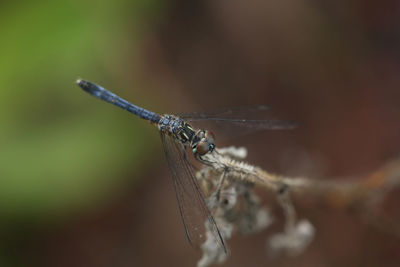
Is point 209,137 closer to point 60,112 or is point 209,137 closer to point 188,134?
A: point 188,134

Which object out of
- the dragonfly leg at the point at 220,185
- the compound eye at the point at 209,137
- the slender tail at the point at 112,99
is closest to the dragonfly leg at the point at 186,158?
the compound eye at the point at 209,137

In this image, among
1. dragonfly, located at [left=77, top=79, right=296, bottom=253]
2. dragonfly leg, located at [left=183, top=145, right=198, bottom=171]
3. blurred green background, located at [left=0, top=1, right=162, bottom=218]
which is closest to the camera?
dragonfly, located at [left=77, top=79, right=296, bottom=253]

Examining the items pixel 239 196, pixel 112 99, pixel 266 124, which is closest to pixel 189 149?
pixel 266 124

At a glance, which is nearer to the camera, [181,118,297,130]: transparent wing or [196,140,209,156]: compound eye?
[196,140,209,156]: compound eye

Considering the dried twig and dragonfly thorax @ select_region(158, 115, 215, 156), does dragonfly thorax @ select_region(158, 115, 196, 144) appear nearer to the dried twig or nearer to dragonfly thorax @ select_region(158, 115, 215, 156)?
dragonfly thorax @ select_region(158, 115, 215, 156)

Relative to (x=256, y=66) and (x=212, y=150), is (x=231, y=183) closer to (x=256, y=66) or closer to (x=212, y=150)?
(x=212, y=150)

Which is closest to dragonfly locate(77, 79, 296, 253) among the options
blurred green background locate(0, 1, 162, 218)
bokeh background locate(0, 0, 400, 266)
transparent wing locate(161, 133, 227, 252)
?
transparent wing locate(161, 133, 227, 252)

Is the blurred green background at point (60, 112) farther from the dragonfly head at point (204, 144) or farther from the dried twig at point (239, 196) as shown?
the dried twig at point (239, 196)
